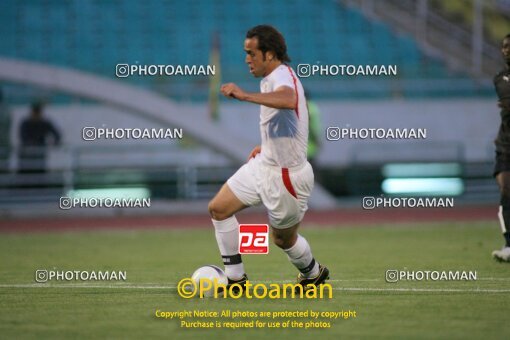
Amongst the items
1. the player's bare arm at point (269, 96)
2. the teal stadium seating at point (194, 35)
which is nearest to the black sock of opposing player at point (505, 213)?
the player's bare arm at point (269, 96)

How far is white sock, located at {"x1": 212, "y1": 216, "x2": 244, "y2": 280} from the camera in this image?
8.40 meters

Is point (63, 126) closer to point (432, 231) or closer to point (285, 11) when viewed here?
point (285, 11)

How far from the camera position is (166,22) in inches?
1048

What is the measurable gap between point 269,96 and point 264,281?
8.06 feet

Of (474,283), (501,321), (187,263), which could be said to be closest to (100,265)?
(187,263)

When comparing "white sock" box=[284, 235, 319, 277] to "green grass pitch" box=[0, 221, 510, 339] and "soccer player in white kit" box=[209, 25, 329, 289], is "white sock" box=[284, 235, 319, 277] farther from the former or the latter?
"green grass pitch" box=[0, 221, 510, 339]

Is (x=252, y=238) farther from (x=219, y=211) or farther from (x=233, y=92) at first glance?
(x=233, y=92)

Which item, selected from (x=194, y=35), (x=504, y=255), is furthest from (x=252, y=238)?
(x=194, y=35)

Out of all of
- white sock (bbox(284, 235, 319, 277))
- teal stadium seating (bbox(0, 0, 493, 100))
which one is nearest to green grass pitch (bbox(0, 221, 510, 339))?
white sock (bbox(284, 235, 319, 277))

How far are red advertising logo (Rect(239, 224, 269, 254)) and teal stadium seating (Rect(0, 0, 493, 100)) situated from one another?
16.3 metres

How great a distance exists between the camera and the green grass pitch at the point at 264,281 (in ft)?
21.8

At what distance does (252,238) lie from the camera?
878 cm

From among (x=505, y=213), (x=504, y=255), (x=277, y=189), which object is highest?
(x=505, y=213)

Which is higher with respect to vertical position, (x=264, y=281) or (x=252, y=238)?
(x=252, y=238)
